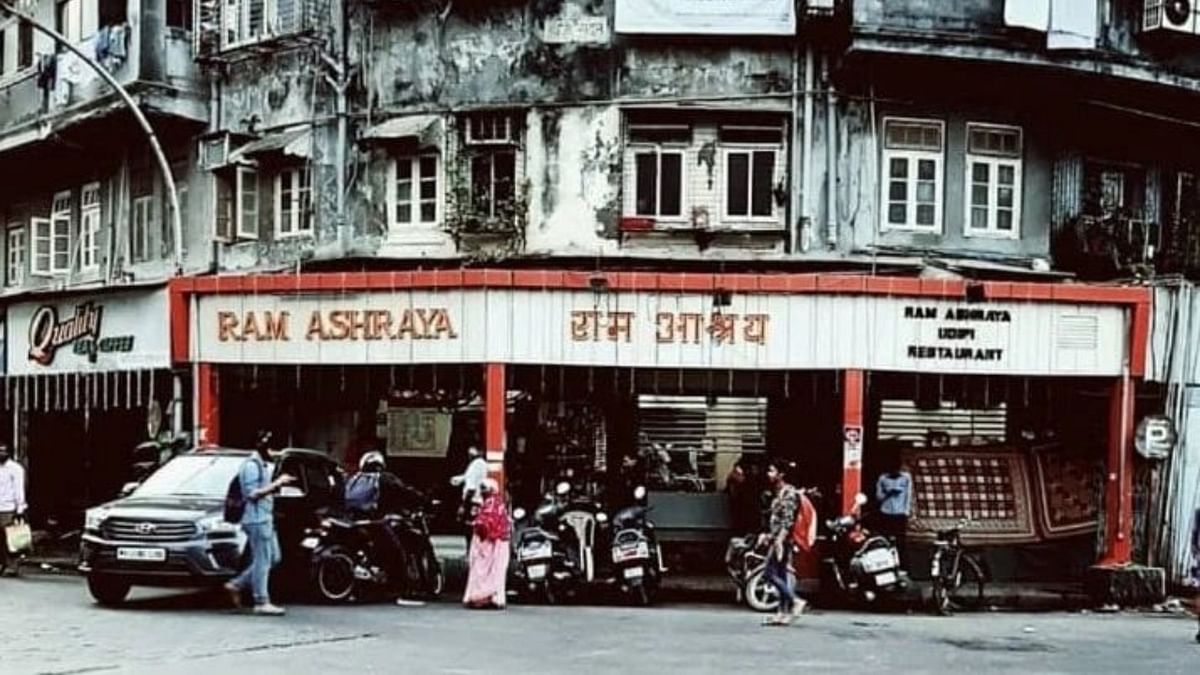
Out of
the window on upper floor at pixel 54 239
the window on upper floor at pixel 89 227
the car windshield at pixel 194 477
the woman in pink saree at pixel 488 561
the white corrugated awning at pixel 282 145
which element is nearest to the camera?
the car windshield at pixel 194 477

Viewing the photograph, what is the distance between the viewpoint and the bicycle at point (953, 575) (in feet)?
64.6

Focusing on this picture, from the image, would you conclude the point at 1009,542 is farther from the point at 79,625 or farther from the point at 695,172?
the point at 79,625

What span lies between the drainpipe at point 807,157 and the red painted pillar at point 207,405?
27.3 ft

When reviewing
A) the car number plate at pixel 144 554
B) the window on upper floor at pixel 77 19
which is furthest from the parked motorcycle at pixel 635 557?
the window on upper floor at pixel 77 19

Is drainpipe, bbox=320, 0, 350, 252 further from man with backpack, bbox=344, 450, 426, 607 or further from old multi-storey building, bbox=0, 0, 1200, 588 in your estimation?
man with backpack, bbox=344, 450, 426, 607

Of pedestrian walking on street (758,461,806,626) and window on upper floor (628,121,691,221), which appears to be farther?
window on upper floor (628,121,691,221)

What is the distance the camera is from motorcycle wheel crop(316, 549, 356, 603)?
18.2 meters

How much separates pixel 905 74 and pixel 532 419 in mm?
7633

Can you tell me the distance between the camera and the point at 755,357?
20.4 m

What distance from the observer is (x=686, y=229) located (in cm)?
2192

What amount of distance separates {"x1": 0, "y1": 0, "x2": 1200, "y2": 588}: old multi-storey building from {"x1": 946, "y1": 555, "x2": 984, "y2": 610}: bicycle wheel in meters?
1.71

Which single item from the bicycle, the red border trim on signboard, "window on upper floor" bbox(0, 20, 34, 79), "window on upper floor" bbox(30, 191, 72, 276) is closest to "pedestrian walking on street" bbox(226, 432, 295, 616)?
the red border trim on signboard

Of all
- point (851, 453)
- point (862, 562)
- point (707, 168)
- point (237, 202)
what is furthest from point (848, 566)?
point (237, 202)

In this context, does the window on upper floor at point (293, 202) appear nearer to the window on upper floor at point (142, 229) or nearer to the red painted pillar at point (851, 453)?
the window on upper floor at point (142, 229)
